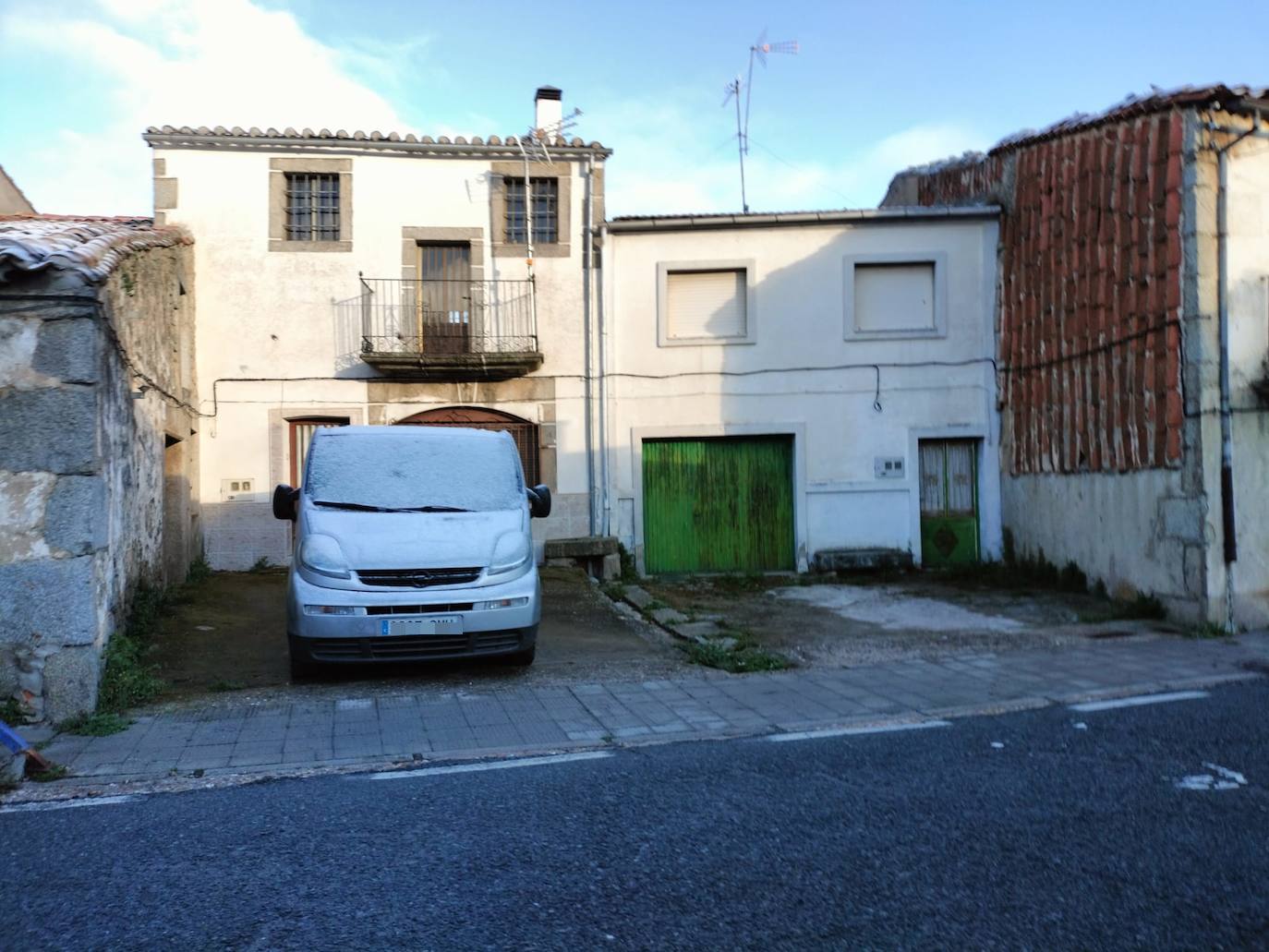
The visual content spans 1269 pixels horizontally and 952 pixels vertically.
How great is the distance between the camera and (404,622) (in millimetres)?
7391

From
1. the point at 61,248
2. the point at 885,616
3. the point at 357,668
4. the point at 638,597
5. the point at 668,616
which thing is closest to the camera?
the point at 61,248

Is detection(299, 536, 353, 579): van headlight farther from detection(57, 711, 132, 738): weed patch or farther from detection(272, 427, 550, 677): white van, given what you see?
detection(57, 711, 132, 738): weed patch

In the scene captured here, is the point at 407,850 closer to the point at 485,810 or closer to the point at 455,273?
the point at 485,810

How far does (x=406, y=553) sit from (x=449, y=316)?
763 cm

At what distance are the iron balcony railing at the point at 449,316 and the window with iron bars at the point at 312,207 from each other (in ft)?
3.15

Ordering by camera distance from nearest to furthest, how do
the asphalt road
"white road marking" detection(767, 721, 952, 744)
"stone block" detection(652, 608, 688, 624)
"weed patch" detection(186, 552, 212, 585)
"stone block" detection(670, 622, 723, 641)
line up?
the asphalt road, "white road marking" detection(767, 721, 952, 744), "stone block" detection(670, 622, 723, 641), "stone block" detection(652, 608, 688, 624), "weed patch" detection(186, 552, 212, 585)

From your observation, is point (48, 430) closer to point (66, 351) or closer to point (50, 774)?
point (66, 351)

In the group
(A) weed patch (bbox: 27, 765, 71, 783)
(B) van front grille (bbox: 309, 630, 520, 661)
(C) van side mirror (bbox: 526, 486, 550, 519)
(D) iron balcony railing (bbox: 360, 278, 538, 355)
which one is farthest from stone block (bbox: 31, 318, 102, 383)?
(D) iron balcony railing (bbox: 360, 278, 538, 355)

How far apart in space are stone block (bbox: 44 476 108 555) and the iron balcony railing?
26.2ft

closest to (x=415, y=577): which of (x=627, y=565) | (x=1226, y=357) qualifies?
(x=627, y=565)

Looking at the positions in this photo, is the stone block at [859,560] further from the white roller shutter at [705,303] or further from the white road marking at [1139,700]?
the white road marking at [1139,700]

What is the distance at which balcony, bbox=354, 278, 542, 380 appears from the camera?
14.3 metres

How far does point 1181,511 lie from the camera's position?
10070mm

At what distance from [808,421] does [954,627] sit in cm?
514
